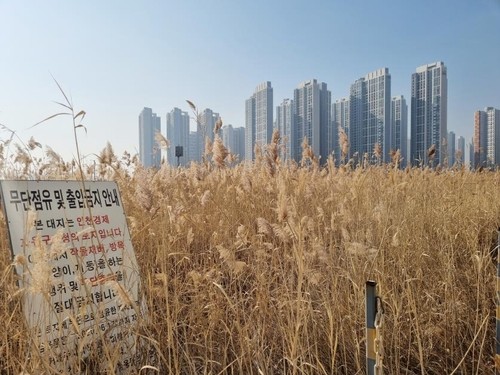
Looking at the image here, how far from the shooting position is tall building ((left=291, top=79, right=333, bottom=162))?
6930 millimetres

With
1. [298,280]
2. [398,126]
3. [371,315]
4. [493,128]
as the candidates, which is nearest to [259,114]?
[398,126]

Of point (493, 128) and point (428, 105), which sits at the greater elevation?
point (428, 105)

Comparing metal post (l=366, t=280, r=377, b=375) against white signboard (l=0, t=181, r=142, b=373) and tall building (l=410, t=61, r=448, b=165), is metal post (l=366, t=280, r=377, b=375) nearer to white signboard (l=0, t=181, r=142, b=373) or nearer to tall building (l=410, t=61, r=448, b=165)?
white signboard (l=0, t=181, r=142, b=373)

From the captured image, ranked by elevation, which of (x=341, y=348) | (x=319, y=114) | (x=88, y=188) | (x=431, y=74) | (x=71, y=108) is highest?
(x=431, y=74)

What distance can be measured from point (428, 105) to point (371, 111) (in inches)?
43.9

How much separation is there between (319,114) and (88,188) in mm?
6560

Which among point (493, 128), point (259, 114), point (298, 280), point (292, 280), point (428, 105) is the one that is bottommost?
point (292, 280)

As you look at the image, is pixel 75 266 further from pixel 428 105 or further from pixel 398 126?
pixel 398 126

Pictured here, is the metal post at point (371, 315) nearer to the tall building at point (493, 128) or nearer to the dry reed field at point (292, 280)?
the dry reed field at point (292, 280)

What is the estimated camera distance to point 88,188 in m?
1.20

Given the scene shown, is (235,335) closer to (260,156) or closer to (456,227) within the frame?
(456,227)

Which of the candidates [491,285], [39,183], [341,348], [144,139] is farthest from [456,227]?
[144,139]

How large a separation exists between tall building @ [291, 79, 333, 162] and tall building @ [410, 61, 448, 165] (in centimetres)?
171

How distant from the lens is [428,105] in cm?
728
